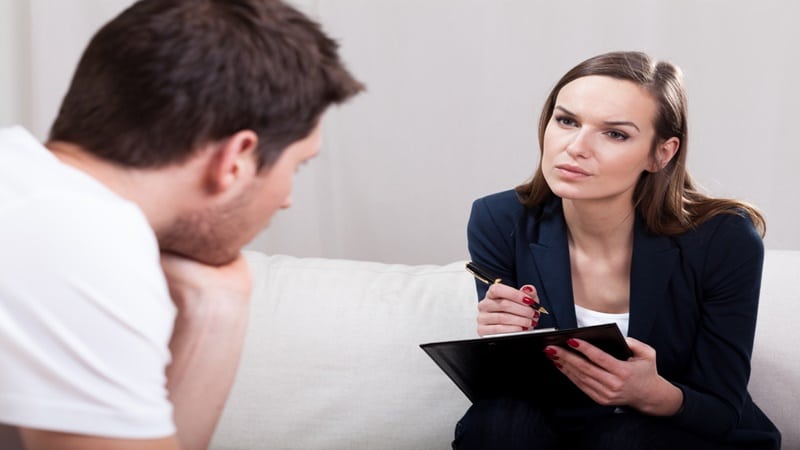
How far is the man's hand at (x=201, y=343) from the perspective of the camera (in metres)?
1.28

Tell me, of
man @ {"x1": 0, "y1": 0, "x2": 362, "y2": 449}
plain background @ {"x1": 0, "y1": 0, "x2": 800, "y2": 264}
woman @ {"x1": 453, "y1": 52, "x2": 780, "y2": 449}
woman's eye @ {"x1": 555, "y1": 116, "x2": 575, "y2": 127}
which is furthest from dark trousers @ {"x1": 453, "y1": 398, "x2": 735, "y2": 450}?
plain background @ {"x1": 0, "y1": 0, "x2": 800, "y2": 264}

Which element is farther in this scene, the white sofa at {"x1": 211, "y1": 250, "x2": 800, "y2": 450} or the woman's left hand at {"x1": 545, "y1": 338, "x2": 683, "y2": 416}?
the white sofa at {"x1": 211, "y1": 250, "x2": 800, "y2": 450}

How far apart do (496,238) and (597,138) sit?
0.97ft

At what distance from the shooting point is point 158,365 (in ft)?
3.27

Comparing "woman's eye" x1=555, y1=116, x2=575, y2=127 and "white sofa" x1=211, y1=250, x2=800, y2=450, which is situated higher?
"woman's eye" x1=555, y1=116, x2=575, y2=127

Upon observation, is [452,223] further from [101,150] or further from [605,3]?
[101,150]

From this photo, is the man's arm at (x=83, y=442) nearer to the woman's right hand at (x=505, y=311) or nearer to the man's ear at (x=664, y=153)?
the woman's right hand at (x=505, y=311)

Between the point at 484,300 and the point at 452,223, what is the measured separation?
3.59ft

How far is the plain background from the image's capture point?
2.83 metres

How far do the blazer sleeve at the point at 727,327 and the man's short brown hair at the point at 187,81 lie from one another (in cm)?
106

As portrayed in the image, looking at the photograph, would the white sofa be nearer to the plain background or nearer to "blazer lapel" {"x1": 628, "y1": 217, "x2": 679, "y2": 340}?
"blazer lapel" {"x1": 628, "y1": 217, "x2": 679, "y2": 340}

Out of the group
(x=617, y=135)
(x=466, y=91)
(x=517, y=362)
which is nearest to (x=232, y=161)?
(x=517, y=362)

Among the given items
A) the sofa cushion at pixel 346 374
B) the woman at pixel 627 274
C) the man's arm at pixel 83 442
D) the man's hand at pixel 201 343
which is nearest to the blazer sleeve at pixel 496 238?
the woman at pixel 627 274

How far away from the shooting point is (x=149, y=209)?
1102 millimetres
